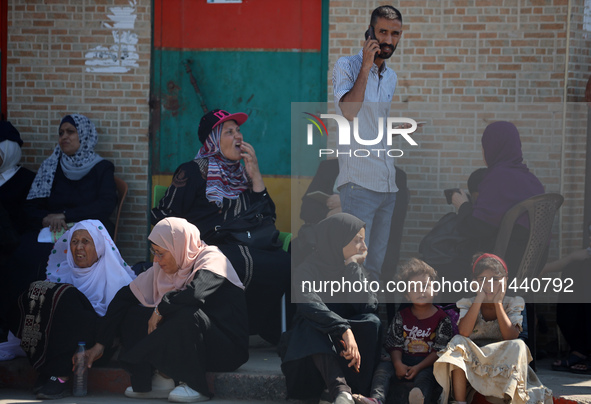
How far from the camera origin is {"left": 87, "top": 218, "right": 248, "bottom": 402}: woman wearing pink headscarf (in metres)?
4.86

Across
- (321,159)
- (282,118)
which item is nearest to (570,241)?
(321,159)

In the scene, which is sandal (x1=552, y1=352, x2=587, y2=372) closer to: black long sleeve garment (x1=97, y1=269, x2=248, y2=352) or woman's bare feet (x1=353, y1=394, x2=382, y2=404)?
woman's bare feet (x1=353, y1=394, x2=382, y2=404)

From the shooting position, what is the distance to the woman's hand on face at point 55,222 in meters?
6.27

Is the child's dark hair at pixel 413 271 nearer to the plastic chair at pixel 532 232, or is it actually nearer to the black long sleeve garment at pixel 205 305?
the plastic chair at pixel 532 232

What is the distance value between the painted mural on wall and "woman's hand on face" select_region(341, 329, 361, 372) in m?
3.34

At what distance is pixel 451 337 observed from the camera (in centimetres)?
479

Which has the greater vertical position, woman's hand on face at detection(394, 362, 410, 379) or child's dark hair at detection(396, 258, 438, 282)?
child's dark hair at detection(396, 258, 438, 282)

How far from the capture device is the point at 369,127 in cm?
516

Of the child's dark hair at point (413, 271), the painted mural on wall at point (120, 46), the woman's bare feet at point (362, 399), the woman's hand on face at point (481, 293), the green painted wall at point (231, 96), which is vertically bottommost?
the woman's bare feet at point (362, 399)

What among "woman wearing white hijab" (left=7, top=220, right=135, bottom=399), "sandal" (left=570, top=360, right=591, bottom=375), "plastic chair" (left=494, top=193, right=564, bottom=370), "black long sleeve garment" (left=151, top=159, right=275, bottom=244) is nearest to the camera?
"woman wearing white hijab" (left=7, top=220, right=135, bottom=399)

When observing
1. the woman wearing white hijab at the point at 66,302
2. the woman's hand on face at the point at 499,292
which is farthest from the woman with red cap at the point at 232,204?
the woman's hand on face at the point at 499,292

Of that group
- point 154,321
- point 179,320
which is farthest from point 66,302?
point 179,320

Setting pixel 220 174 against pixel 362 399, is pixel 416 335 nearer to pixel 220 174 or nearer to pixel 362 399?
pixel 362 399

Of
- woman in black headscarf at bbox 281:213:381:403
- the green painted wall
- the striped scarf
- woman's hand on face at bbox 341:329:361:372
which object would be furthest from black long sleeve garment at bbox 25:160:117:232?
woman's hand on face at bbox 341:329:361:372
